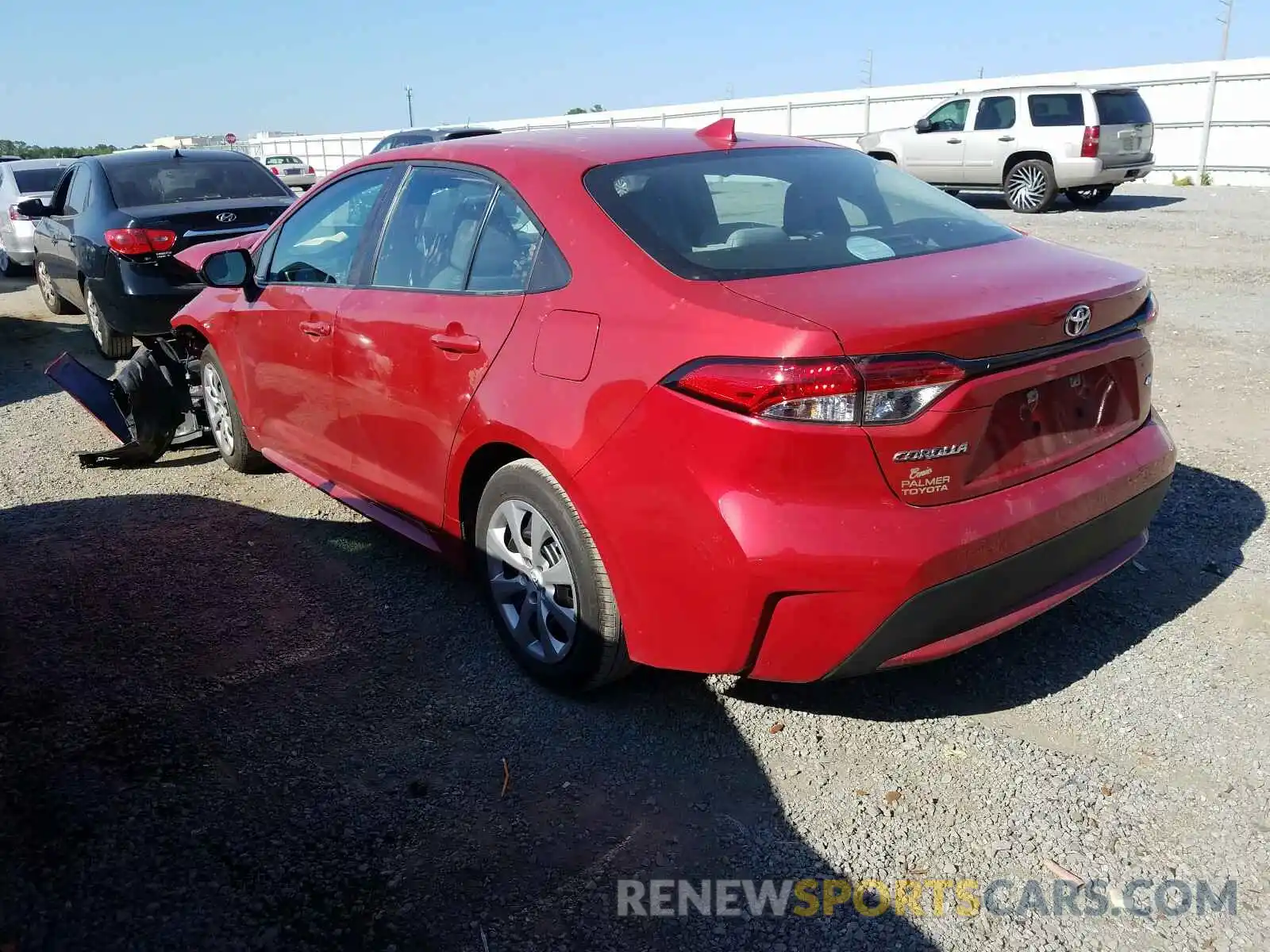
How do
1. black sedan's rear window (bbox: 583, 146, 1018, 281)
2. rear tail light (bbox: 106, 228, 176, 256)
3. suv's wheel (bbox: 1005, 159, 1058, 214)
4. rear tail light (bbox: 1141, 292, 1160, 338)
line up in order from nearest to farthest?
black sedan's rear window (bbox: 583, 146, 1018, 281) < rear tail light (bbox: 1141, 292, 1160, 338) < rear tail light (bbox: 106, 228, 176, 256) < suv's wheel (bbox: 1005, 159, 1058, 214)

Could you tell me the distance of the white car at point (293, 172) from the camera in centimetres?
2930

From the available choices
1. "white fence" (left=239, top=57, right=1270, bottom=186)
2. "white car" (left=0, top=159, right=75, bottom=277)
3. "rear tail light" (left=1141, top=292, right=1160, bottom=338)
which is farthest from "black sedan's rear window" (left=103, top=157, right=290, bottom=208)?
"white fence" (left=239, top=57, right=1270, bottom=186)

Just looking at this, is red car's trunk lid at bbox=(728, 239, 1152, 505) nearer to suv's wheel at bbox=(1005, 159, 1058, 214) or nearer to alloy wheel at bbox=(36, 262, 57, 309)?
alloy wheel at bbox=(36, 262, 57, 309)

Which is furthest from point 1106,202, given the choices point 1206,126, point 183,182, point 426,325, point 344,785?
point 344,785

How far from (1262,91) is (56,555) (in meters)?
22.8

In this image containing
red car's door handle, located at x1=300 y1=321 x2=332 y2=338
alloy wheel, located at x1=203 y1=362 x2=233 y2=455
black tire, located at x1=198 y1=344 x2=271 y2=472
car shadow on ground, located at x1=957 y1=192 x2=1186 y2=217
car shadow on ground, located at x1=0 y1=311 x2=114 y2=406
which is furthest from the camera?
car shadow on ground, located at x1=957 y1=192 x2=1186 y2=217

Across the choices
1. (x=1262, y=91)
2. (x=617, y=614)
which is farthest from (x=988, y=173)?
(x=617, y=614)

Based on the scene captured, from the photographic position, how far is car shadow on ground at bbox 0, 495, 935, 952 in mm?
2471

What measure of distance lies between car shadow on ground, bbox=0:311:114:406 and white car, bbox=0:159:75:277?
210 cm

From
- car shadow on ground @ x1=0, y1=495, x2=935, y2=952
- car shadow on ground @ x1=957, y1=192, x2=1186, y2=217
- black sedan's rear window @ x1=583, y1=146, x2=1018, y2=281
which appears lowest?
car shadow on ground @ x1=0, y1=495, x2=935, y2=952

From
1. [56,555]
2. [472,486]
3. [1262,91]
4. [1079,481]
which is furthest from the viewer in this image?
[1262,91]

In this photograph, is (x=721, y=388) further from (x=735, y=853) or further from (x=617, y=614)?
(x=735, y=853)

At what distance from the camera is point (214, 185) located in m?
8.62

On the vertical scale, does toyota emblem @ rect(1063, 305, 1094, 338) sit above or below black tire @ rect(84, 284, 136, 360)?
above
